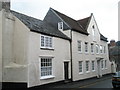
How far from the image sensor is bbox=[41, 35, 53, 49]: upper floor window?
50.4 ft

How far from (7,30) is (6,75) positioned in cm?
Result: 416

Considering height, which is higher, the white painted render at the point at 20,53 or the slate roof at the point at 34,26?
the slate roof at the point at 34,26

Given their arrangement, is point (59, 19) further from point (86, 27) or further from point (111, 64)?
point (111, 64)

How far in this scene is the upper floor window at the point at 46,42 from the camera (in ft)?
50.4

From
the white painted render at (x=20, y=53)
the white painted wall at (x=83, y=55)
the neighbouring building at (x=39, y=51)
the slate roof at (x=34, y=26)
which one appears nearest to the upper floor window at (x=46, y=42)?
the neighbouring building at (x=39, y=51)

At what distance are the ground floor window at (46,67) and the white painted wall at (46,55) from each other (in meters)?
0.48

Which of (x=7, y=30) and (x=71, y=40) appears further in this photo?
(x=71, y=40)

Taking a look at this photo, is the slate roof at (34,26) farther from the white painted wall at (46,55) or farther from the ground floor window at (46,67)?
the ground floor window at (46,67)

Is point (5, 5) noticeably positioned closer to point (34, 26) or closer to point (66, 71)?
point (34, 26)

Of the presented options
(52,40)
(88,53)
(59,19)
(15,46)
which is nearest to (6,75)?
(15,46)

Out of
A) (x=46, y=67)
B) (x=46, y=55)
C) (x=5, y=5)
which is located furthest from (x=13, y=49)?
(x=5, y=5)

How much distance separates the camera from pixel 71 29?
19922mm

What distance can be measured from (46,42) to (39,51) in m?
1.47

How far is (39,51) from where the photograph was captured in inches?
579
